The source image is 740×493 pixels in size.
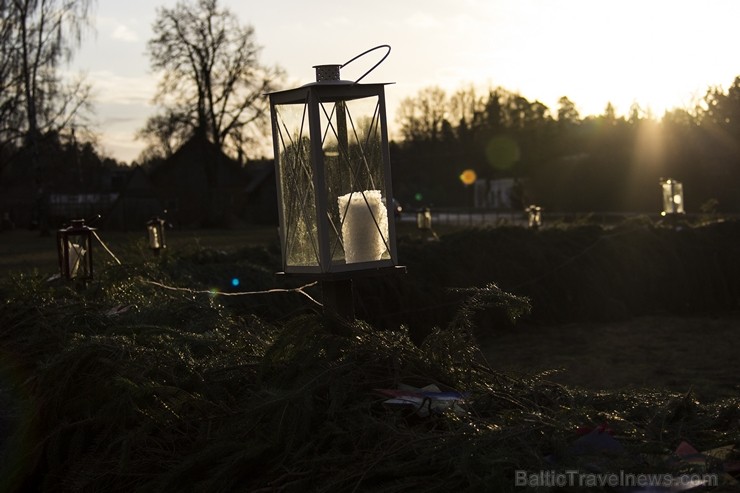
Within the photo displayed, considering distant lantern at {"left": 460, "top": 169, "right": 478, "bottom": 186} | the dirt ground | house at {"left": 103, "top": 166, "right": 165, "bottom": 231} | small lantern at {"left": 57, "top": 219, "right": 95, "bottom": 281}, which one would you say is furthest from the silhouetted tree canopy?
house at {"left": 103, "top": 166, "right": 165, "bottom": 231}

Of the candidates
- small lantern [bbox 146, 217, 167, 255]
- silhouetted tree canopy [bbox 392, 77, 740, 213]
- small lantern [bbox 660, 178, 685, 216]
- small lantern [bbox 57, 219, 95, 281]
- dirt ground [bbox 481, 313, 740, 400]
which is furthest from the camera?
silhouetted tree canopy [bbox 392, 77, 740, 213]

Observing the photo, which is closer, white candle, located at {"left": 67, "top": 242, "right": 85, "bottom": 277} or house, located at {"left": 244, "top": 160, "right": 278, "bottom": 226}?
white candle, located at {"left": 67, "top": 242, "right": 85, "bottom": 277}

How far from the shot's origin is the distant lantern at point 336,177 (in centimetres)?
446

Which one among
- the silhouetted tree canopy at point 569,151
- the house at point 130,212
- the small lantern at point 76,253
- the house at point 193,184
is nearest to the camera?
the small lantern at point 76,253

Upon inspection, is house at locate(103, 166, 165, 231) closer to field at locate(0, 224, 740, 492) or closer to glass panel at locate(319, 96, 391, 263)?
field at locate(0, 224, 740, 492)

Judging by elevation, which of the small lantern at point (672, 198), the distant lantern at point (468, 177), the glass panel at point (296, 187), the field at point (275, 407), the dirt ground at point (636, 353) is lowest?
the dirt ground at point (636, 353)

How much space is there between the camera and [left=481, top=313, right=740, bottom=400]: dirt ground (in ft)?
29.5

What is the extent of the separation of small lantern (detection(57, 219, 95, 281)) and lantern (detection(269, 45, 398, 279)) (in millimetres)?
3132

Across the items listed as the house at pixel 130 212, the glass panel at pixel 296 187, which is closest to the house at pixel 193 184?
the house at pixel 130 212

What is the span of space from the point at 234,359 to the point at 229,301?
15.3 feet

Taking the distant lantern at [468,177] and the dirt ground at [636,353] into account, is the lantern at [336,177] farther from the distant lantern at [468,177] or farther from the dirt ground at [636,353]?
the distant lantern at [468,177]

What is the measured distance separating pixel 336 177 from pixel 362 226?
0.27 meters

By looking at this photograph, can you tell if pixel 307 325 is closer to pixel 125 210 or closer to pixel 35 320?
pixel 35 320

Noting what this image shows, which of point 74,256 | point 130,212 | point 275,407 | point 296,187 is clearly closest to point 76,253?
point 74,256
